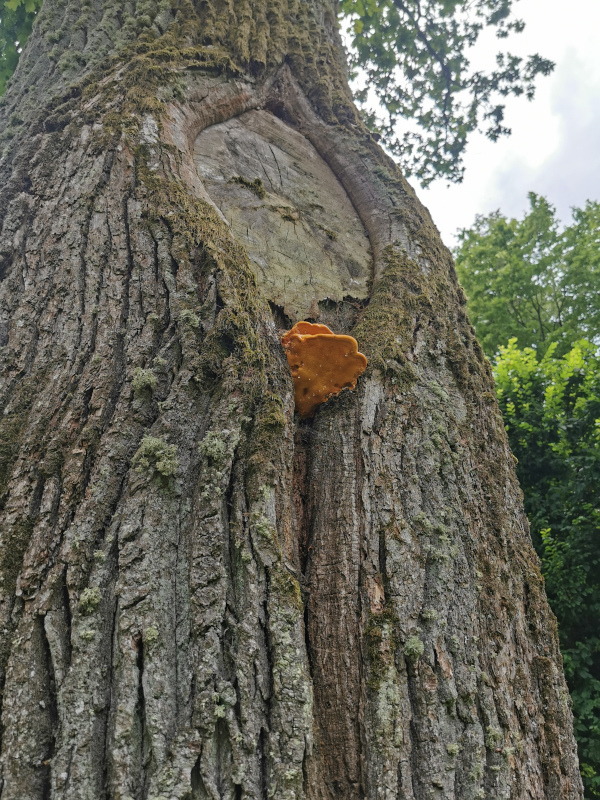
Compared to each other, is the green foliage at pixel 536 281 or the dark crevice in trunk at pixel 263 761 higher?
the green foliage at pixel 536 281

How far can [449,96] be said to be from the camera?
9289 mm

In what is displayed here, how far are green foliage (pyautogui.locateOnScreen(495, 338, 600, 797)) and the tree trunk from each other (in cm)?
381

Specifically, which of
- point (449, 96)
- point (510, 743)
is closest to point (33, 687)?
point (510, 743)

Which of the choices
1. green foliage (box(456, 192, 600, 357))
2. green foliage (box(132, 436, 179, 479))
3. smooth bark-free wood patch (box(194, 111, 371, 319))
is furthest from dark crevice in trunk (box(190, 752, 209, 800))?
green foliage (box(456, 192, 600, 357))

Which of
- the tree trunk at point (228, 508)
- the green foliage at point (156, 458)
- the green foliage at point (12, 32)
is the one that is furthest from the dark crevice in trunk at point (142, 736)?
the green foliage at point (12, 32)

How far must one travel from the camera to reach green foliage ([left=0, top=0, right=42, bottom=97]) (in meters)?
5.51

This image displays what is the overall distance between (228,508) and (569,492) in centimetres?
559

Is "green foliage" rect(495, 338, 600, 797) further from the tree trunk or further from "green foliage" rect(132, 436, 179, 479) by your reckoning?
"green foliage" rect(132, 436, 179, 479)

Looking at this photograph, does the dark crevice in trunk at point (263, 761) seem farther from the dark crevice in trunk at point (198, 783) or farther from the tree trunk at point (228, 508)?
the dark crevice in trunk at point (198, 783)

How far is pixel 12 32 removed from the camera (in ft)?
18.5

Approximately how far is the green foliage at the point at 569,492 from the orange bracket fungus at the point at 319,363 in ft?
15.1

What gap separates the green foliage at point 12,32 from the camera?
5.51 metres

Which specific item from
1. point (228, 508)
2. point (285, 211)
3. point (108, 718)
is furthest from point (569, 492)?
point (108, 718)

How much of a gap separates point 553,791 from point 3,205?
12.9 feet
